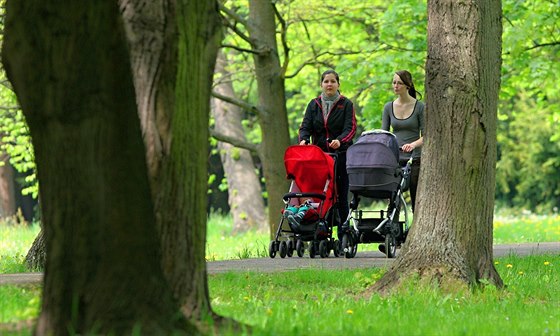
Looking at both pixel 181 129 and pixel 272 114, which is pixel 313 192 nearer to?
pixel 272 114

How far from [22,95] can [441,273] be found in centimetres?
438

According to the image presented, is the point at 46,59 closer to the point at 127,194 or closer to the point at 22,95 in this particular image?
the point at 22,95

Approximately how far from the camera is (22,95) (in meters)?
5.30

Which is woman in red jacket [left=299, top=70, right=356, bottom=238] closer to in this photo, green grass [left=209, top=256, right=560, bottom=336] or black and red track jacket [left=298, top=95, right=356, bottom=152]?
black and red track jacket [left=298, top=95, right=356, bottom=152]

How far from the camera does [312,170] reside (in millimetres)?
13055

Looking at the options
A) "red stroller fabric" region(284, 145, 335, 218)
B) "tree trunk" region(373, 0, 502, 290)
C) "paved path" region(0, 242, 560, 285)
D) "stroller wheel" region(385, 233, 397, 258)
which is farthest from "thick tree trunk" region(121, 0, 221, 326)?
"stroller wheel" region(385, 233, 397, 258)

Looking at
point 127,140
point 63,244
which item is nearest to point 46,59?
point 127,140

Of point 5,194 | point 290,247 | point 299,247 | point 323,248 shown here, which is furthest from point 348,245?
point 5,194

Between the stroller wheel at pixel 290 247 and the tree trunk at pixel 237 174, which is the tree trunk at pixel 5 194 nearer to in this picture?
the tree trunk at pixel 237 174

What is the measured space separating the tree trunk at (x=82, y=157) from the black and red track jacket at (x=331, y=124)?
8154mm

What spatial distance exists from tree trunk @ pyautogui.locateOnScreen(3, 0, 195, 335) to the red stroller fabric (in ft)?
25.1

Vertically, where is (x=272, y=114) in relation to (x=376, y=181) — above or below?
above

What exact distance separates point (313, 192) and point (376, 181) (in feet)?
2.70

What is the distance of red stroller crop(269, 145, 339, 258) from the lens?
511 inches
